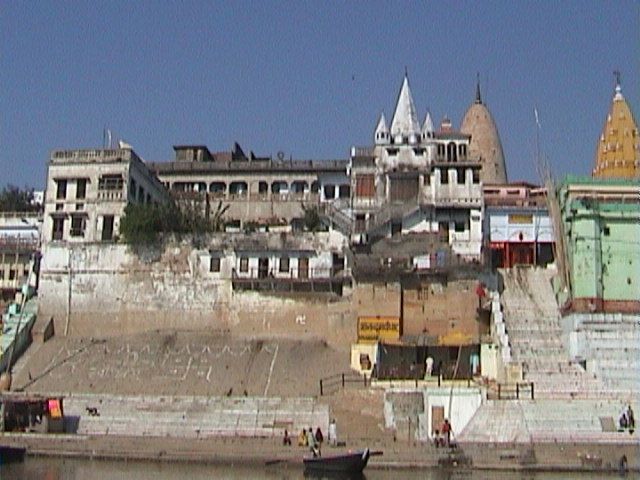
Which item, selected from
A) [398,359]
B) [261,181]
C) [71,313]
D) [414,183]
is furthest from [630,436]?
[261,181]

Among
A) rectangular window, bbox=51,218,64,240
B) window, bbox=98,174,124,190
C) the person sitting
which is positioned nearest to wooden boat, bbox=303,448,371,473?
the person sitting

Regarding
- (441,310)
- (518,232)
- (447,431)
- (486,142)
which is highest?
(486,142)

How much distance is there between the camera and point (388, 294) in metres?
41.3

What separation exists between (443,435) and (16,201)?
36905 millimetres

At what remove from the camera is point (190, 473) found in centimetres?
2659

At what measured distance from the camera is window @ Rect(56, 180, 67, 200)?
46.7 metres

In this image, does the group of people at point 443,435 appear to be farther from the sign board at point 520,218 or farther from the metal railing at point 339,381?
the sign board at point 520,218

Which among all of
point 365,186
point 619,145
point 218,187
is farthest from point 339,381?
point 619,145

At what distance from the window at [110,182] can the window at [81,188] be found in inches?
31.9

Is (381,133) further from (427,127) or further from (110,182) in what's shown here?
(110,182)

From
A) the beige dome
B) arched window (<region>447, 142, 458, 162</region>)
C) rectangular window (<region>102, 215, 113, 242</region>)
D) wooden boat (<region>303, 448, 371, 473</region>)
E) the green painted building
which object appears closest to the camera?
wooden boat (<region>303, 448, 371, 473</region>)

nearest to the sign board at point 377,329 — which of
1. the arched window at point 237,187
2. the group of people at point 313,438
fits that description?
the group of people at point 313,438

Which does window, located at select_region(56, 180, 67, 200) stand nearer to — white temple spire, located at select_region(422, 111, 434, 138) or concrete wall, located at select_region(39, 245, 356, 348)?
concrete wall, located at select_region(39, 245, 356, 348)

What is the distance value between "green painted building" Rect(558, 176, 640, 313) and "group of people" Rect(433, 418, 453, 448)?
8.79 metres
